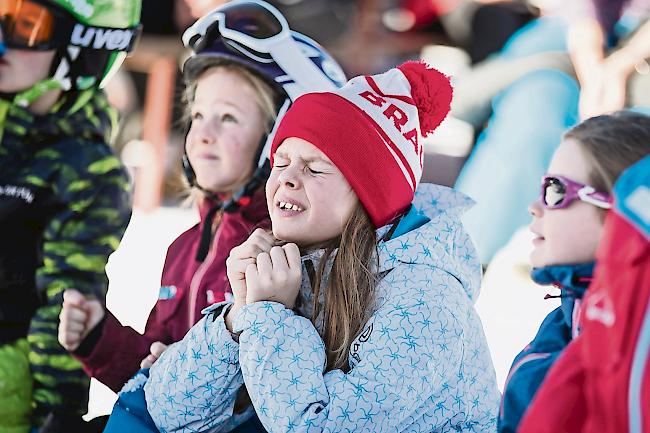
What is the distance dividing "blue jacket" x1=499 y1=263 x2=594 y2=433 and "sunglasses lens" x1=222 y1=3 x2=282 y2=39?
113 centimetres

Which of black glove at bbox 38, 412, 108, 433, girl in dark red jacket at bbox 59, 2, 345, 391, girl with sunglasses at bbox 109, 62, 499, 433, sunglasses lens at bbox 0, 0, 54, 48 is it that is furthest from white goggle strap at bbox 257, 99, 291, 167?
black glove at bbox 38, 412, 108, 433

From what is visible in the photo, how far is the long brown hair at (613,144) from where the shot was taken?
66.2 inches

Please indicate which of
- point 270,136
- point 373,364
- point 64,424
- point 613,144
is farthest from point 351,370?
point 64,424

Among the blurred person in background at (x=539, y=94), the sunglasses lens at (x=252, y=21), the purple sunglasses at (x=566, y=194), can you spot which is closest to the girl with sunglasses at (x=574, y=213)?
the purple sunglasses at (x=566, y=194)

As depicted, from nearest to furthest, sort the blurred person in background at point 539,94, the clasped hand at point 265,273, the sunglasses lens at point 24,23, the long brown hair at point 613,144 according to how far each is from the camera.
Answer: the long brown hair at point 613,144, the clasped hand at point 265,273, the sunglasses lens at point 24,23, the blurred person in background at point 539,94

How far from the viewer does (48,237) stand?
269 centimetres

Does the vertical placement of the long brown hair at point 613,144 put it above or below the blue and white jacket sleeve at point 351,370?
above

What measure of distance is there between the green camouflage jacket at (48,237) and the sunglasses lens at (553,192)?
1.35 metres

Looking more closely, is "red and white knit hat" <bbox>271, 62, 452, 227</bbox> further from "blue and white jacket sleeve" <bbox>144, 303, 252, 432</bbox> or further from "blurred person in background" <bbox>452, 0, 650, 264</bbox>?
"blurred person in background" <bbox>452, 0, 650, 264</bbox>

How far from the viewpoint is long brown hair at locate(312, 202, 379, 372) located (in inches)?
79.7

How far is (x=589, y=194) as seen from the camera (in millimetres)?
1707

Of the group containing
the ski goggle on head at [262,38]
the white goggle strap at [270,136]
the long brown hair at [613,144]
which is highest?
the long brown hair at [613,144]

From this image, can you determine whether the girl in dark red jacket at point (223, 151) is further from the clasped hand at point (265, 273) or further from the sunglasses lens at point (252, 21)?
the clasped hand at point (265, 273)

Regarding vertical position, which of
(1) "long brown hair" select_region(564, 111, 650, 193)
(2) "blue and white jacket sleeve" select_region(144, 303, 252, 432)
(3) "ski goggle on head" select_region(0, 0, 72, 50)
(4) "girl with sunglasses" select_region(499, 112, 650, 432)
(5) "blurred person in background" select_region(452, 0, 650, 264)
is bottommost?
(5) "blurred person in background" select_region(452, 0, 650, 264)
